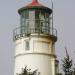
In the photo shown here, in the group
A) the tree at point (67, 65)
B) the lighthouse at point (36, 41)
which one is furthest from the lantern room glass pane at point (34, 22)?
the tree at point (67, 65)

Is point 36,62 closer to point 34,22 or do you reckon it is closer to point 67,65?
point 34,22

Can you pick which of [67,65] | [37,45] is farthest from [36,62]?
[67,65]

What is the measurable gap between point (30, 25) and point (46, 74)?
335 centimetres

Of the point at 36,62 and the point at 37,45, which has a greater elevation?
the point at 37,45

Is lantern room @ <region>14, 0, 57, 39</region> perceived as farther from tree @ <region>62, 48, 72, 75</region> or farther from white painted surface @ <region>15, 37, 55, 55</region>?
tree @ <region>62, 48, 72, 75</region>

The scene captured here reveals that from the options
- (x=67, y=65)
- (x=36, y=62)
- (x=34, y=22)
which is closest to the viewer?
(x=67, y=65)

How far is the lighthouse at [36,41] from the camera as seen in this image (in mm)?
29516

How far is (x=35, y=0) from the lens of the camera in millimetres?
30844

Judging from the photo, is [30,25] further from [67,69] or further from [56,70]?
[67,69]

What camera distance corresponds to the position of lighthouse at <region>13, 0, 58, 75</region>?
29.5 metres

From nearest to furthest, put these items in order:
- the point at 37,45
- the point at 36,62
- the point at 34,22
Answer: the point at 36,62 → the point at 37,45 → the point at 34,22

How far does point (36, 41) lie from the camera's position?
29.8 m

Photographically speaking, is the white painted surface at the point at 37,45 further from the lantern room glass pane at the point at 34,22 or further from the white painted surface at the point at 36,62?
the lantern room glass pane at the point at 34,22

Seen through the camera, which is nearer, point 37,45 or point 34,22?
point 37,45
